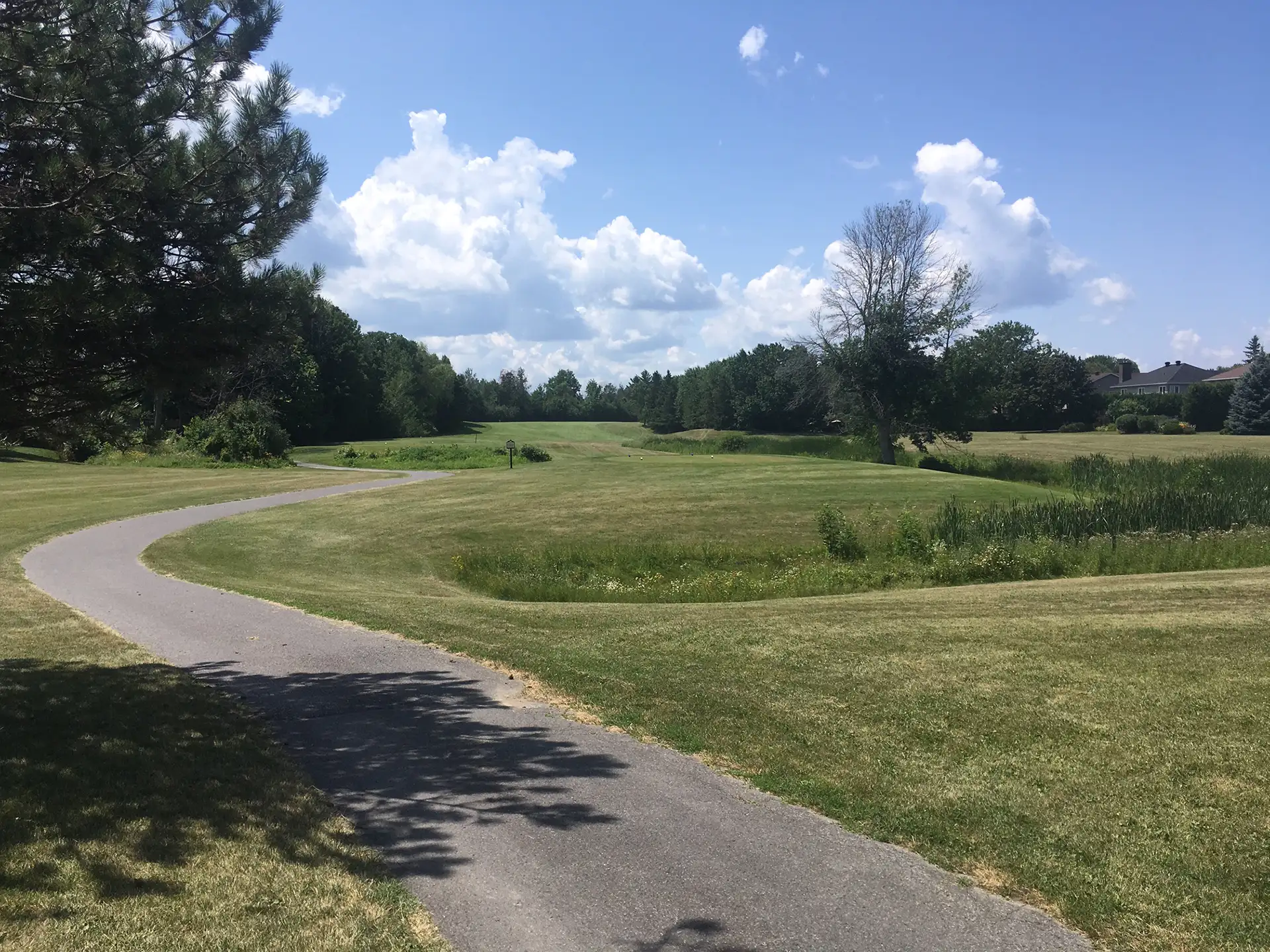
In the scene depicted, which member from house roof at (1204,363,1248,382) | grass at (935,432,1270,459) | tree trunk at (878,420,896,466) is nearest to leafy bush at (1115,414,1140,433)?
grass at (935,432,1270,459)

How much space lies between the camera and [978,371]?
47000 mm

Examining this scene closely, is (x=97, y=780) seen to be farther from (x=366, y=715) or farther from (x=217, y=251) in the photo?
(x=217, y=251)

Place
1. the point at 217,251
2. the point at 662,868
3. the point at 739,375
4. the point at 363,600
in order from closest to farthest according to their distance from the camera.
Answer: the point at 662,868 → the point at 217,251 → the point at 363,600 → the point at 739,375

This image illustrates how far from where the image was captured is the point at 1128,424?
69.6 meters

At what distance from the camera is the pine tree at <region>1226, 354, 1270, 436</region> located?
63000 millimetres

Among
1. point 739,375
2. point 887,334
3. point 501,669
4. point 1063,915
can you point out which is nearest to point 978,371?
point 887,334

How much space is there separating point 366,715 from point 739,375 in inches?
3982

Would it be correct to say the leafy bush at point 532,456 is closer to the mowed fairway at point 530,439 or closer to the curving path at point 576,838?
the mowed fairway at point 530,439

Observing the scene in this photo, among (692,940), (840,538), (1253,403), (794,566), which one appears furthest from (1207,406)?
(692,940)

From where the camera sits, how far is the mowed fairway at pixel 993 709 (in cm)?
470

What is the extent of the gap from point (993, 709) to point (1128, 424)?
71.1 m

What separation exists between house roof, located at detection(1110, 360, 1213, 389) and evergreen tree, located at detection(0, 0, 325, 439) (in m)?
126

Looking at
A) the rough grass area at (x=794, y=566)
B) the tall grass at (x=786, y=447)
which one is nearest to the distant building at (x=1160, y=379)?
the tall grass at (x=786, y=447)

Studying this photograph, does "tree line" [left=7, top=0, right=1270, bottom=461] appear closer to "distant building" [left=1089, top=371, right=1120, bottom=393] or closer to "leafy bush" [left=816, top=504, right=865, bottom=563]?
"leafy bush" [left=816, top=504, right=865, bottom=563]
